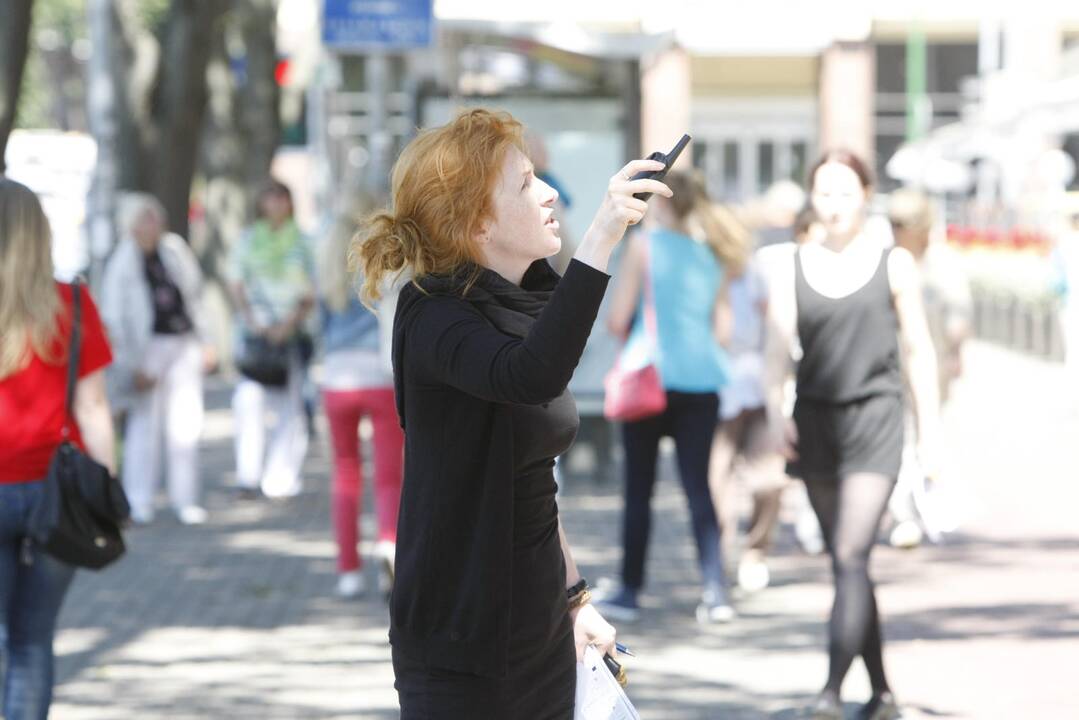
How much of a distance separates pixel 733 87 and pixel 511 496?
46.5 meters

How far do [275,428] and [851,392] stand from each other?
674 centimetres

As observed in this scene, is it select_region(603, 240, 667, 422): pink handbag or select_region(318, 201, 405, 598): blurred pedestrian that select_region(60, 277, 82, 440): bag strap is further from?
select_region(318, 201, 405, 598): blurred pedestrian

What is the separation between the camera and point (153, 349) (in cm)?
1149

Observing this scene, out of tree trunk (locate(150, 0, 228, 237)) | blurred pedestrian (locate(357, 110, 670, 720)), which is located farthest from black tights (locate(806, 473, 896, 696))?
tree trunk (locate(150, 0, 228, 237))

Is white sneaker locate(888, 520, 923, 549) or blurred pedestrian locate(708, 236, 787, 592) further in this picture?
blurred pedestrian locate(708, 236, 787, 592)

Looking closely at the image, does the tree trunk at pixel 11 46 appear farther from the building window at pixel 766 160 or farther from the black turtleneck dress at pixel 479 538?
the building window at pixel 766 160

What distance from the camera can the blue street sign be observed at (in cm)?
1356

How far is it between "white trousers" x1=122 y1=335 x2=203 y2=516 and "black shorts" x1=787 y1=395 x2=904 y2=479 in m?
5.89

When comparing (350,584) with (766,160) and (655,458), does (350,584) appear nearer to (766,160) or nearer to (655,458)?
(655,458)

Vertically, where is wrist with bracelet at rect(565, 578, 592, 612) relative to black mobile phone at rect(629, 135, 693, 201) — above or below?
below

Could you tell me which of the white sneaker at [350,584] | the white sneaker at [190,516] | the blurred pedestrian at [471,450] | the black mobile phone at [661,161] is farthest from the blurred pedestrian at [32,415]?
the white sneaker at [190,516]

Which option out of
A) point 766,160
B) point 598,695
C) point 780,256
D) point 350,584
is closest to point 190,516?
point 350,584

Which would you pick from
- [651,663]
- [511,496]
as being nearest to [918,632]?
[651,663]

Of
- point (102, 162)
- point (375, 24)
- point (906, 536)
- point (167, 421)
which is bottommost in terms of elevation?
point (167, 421)
